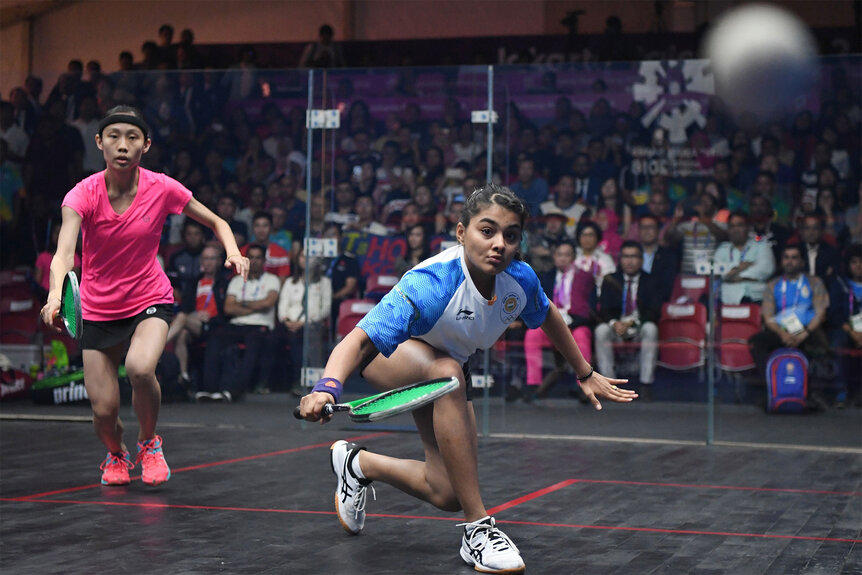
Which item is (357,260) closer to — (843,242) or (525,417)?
(525,417)

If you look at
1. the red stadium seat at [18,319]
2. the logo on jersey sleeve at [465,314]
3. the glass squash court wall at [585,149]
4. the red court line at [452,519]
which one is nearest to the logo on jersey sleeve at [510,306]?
the logo on jersey sleeve at [465,314]

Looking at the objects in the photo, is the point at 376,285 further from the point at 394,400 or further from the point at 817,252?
the point at 394,400

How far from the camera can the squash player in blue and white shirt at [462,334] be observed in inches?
142

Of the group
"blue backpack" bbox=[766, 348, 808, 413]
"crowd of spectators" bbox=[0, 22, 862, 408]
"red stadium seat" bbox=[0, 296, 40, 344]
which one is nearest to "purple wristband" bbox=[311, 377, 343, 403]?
"crowd of spectators" bbox=[0, 22, 862, 408]

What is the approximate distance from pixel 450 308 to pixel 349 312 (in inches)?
172

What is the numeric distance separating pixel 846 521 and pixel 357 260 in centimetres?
403

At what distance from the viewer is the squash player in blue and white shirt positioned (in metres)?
3.60

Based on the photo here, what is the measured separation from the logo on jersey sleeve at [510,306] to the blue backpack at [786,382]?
14.1 ft

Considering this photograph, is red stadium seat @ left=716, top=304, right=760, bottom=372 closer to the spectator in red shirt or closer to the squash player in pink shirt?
the spectator in red shirt

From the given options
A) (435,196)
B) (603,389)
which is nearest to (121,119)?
(603,389)

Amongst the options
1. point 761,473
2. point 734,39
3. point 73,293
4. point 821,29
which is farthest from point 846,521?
point 821,29

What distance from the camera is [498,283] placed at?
3742mm

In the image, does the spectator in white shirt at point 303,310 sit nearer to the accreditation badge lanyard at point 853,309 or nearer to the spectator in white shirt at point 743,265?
the spectator in white shirt at point 743,265

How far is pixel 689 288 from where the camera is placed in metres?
7.82
